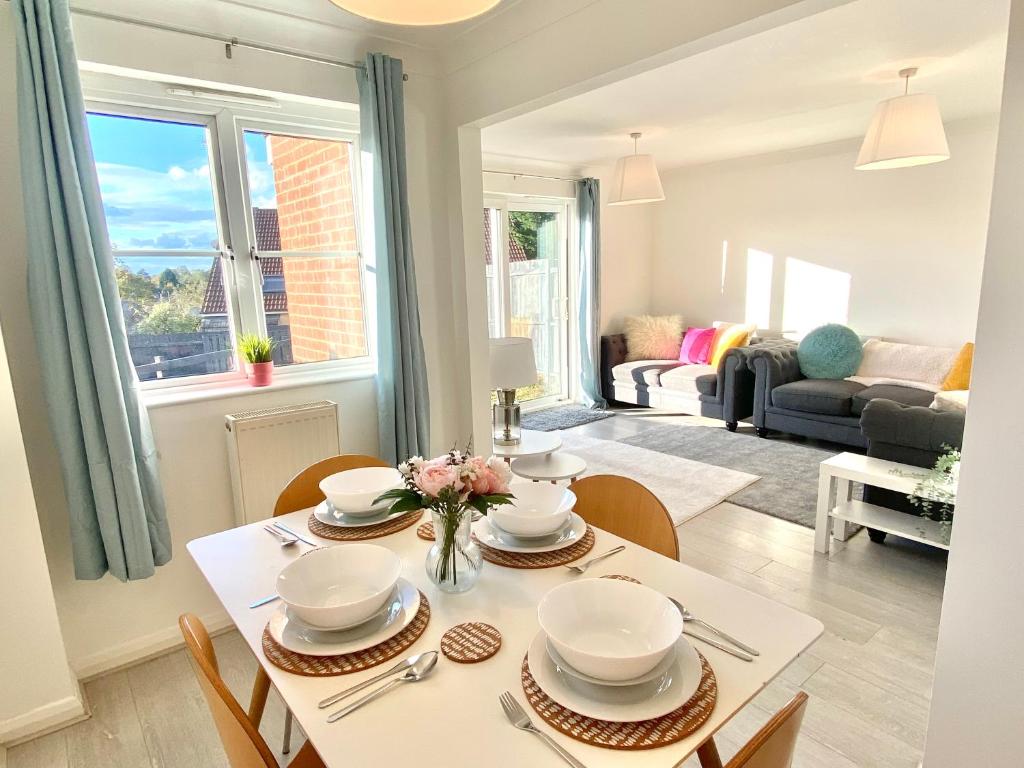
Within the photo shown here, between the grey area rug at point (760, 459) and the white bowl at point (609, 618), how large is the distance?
254 cm

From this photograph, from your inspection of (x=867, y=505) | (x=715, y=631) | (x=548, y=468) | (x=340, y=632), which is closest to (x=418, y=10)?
(x=340, y=632)

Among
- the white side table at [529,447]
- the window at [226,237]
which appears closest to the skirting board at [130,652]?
the window at [226,237]

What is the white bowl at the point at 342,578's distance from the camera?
1.15 metres

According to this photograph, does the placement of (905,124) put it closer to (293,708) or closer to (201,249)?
(201,249)

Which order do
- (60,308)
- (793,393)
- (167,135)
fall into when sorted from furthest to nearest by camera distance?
1. (793,393)
2. (167,135)
3. (60,308)

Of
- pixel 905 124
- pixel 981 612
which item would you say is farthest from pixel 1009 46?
pixel 905 124

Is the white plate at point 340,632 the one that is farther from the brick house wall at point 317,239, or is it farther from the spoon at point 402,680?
the brick house wall at point 317,239

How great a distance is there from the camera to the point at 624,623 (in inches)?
42.8

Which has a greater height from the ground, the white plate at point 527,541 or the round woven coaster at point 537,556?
the white plate at point 527,541

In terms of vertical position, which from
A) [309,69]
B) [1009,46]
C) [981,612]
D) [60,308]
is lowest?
[981,612]

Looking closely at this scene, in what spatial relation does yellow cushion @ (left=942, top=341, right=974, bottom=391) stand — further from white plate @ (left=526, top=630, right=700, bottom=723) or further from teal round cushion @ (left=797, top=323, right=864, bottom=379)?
white plate @ (left=526, top=630, right=700, bottom=723)

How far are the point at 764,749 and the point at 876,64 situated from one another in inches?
136

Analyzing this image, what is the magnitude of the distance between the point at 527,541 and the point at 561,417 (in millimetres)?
4240

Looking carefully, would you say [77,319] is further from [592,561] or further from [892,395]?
[892,395]
